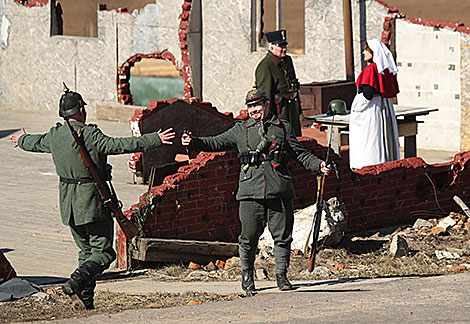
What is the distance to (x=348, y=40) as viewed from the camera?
16.7 metres

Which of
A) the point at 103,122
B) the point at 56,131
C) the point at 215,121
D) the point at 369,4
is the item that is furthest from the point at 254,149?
the point at 103,122

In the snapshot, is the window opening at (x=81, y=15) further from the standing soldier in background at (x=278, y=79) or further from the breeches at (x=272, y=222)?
the breeches at (x=272, y=222)

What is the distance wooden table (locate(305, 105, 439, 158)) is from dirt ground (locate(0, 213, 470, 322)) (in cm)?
174

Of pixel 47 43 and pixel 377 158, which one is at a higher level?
pixel 47 43

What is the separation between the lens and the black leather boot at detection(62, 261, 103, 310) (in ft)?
23.9

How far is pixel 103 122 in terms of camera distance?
67.1 feet

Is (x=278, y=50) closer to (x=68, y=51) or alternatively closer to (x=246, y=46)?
(x=246, y=46)

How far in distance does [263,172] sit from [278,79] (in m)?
4.02

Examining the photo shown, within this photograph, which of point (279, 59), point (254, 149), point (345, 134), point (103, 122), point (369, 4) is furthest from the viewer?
point (103, 122)

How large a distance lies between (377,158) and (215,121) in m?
2.38

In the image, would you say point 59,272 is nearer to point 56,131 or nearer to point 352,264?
point 56,131

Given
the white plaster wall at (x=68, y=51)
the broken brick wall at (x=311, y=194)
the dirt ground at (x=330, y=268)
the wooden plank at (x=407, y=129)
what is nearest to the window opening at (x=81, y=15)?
the white plaster wall at (x=68, y=51)

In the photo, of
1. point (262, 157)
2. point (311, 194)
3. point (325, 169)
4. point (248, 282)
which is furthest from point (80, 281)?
point (311, 194)

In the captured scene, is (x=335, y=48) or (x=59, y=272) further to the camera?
(x=335, y=48)
